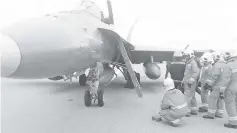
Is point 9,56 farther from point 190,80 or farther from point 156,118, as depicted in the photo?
point 190,80

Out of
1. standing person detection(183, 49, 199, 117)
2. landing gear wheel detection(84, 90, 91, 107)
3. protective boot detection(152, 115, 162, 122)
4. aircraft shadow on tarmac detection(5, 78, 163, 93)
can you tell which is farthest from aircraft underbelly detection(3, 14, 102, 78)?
aircraft shadow on tarmac detection(5, 78, 163, 93)

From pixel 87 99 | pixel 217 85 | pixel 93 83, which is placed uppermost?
pixel 217 85

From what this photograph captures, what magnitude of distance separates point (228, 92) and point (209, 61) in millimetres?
1059

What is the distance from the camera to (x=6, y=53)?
259 centimetres

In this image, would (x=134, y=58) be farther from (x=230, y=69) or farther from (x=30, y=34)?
(x=30, y=34)

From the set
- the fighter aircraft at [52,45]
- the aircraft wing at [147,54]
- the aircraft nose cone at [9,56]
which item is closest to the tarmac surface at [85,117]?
the fighter aircraft at [52,45]

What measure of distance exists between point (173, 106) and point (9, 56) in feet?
9.84

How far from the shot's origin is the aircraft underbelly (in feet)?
9.39

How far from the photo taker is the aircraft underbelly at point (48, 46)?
2.86 meters

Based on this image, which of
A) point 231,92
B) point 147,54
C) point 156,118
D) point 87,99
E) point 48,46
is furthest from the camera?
point 147,54

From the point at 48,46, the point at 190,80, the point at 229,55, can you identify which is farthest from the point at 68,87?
the point at 229,55

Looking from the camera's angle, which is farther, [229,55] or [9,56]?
[229,55]

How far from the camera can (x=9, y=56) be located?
2615 millimetres

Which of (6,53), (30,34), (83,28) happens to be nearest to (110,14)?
(83,28)
